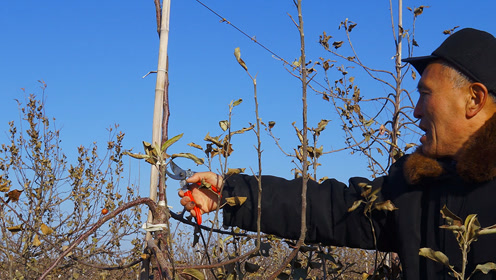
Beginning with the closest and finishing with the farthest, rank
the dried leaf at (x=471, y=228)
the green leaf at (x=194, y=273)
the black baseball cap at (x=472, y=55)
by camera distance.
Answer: the dried leaf at (x=471, y=228)
the green leaf at (x=194, y=273)
the black baseball cap at (x=472, y=55)

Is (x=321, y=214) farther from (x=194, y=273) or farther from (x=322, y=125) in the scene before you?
(x=194, y=273)

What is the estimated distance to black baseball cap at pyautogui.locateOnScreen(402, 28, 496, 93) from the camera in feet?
6.71

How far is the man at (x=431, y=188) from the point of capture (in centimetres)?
194

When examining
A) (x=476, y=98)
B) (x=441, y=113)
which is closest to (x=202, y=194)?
(x=441, y=113)

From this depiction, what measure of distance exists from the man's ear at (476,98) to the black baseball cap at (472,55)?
0.8 inches

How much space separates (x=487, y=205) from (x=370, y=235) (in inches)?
20.3

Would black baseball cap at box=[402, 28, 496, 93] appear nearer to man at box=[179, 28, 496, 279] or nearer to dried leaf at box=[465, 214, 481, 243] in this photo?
man at box=[179, 28, 496, 279]

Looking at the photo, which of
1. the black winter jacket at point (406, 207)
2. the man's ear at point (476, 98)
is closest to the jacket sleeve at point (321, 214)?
the black winter jacket at point (406, 207)

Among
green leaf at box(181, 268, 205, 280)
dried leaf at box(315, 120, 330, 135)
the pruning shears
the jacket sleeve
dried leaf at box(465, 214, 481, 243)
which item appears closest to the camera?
dried leaf at box(465, 214, 481, 243)

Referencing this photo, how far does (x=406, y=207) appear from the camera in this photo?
2.14 metres

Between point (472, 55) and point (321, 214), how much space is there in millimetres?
849

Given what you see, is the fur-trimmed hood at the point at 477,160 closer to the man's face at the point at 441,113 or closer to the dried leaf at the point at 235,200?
the man's face at the point at 441,113

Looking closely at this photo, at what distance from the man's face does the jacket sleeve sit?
0.30 m

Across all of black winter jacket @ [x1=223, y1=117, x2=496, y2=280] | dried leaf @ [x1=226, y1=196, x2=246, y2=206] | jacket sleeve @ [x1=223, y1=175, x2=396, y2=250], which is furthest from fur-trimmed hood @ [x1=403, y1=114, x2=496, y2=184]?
dried leaf @ [x1=226, y1=196, x2=246, y2=206]
